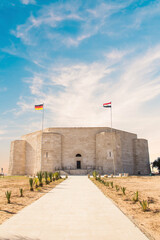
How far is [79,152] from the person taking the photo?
4144 cm

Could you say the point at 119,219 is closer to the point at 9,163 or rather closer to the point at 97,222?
the point at 97,222

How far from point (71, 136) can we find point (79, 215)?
35.9 metres

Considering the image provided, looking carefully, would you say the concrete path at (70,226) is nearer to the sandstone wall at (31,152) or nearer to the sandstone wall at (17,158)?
the sandstone wall at (31,152)

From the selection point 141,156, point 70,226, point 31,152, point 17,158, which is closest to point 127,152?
point 141,156

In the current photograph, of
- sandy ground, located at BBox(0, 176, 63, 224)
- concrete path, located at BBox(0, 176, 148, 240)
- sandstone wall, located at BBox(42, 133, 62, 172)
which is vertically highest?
sandstone wall, located at BBox(42, 133, 62, 172)

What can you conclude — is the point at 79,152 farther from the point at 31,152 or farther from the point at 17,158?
the point at 17,158

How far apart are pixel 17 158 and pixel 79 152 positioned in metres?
15.0

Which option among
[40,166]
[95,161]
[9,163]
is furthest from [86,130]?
[9,163]

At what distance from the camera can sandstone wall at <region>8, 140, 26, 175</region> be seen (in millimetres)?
45006

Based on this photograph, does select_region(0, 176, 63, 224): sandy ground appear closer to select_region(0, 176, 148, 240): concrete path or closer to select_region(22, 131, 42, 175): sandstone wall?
select_region(0, 176, 148, 240): concrete path

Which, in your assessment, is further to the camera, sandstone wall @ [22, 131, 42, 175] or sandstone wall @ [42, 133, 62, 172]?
sandstone wall @ [22, 131, 42, 175]

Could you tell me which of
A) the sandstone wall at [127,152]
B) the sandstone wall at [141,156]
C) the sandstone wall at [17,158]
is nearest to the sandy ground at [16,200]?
the sandstone wall at [127,152]

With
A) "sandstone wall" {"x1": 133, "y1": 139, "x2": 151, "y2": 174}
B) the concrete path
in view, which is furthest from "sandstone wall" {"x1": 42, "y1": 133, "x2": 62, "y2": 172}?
the concrete path

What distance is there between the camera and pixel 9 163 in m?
46.7
